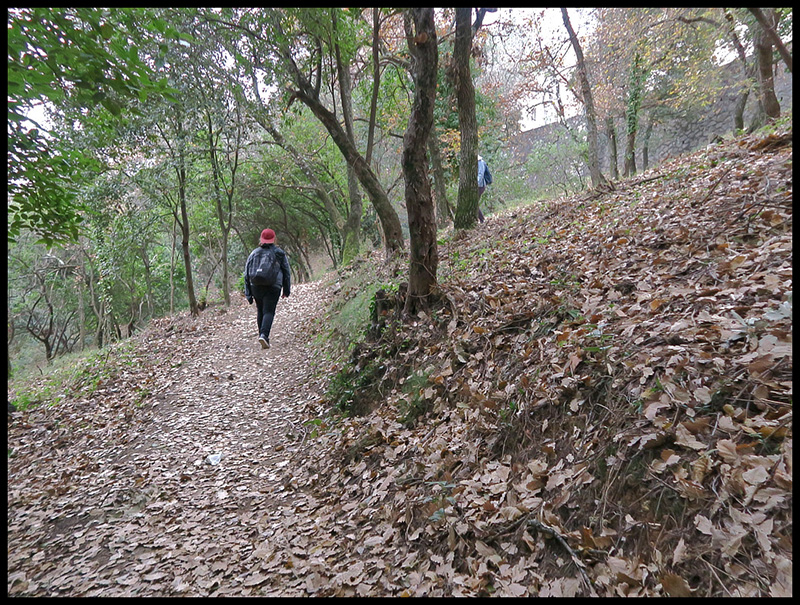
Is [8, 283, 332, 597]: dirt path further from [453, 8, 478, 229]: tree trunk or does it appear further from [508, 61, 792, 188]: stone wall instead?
[508, 61, 792, 188]: stone wall

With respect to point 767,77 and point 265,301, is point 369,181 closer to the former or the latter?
point 265,301

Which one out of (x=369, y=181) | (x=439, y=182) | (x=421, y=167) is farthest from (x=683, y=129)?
(x=421, y=167)

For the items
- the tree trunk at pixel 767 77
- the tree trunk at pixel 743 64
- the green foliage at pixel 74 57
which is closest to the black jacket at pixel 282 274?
the green foliage at pixel 74 57

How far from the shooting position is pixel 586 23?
51.1 ft

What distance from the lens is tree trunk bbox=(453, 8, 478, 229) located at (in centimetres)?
820

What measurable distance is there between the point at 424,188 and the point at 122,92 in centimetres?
354

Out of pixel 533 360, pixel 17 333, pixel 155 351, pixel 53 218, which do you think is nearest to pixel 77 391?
pixel 155 351

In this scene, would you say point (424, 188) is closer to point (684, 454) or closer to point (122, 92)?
point (122, 92)

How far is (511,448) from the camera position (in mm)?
3324

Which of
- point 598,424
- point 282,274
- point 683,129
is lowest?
point 598,424

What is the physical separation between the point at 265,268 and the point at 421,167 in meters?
3.82

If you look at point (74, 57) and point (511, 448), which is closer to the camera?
point (74, 57)

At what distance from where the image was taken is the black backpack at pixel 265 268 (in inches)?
300

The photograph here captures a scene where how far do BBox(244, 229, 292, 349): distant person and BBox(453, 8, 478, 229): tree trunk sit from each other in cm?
423
